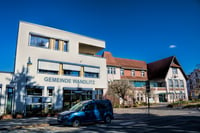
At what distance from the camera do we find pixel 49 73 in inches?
828

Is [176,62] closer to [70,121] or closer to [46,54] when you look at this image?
[46,54]

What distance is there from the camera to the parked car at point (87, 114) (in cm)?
1162

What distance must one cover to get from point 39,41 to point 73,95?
8616 mm

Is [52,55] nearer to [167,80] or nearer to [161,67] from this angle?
[167,80]

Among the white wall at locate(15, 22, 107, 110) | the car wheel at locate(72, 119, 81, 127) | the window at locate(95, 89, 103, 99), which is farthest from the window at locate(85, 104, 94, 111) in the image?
the window at locate(95, 89, 103, 99)

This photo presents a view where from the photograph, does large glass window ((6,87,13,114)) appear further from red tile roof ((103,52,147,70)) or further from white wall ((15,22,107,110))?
red tile roof ((103,52,147,70))

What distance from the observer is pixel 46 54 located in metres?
21.2

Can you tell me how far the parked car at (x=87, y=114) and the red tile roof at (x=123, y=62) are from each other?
22.5 meters

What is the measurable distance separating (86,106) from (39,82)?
9799mm

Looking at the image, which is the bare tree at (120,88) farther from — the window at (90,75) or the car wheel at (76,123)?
the car wheel at (76,123)

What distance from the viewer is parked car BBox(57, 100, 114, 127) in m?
11.6

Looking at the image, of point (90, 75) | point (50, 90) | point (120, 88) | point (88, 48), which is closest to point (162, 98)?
point (120, 88)

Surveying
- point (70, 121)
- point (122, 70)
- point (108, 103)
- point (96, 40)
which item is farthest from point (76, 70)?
point (122, 70)

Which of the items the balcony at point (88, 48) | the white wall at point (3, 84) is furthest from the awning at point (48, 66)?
the balcony at point (88, 48)
